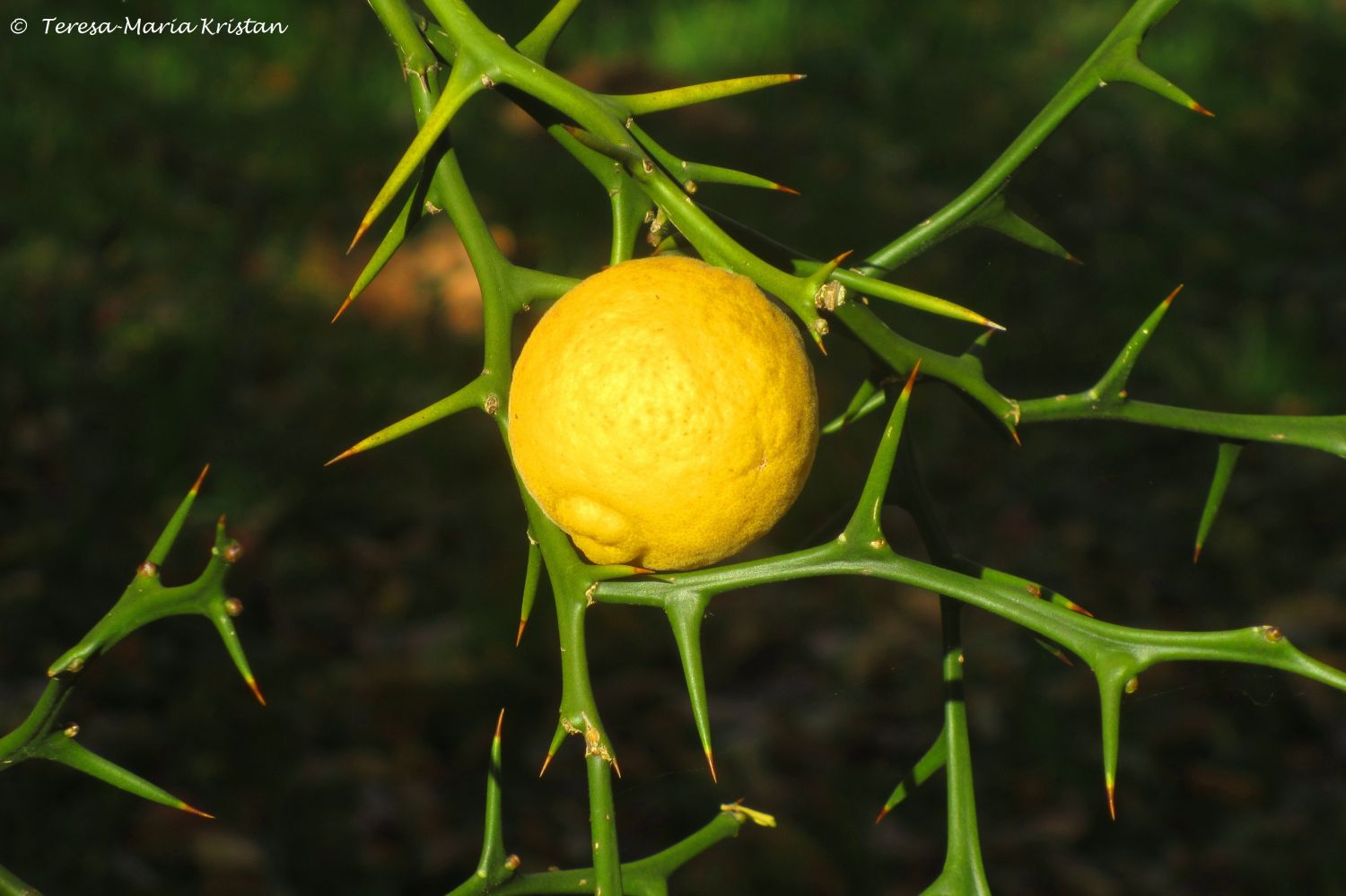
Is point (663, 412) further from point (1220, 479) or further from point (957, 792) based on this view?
point (1220, 479)

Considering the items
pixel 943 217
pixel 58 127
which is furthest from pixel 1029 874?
pixel 58 127

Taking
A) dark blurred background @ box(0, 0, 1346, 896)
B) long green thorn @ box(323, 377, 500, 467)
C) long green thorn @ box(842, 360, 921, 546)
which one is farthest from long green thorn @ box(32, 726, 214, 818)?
dark blurred background @ box(0, 0, 1346, 896)

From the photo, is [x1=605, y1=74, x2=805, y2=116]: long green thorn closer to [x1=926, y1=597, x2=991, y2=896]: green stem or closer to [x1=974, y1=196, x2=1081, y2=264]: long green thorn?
[x1=974, y1=196, x2=1081, y2=264]: long green thorn

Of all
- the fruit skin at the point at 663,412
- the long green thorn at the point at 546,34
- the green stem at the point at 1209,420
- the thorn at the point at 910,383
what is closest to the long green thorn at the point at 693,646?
the fruit skin at the point at 663,412

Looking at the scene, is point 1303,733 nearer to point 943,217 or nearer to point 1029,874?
point 1029,874

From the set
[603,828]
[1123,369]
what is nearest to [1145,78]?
[1123,369]
